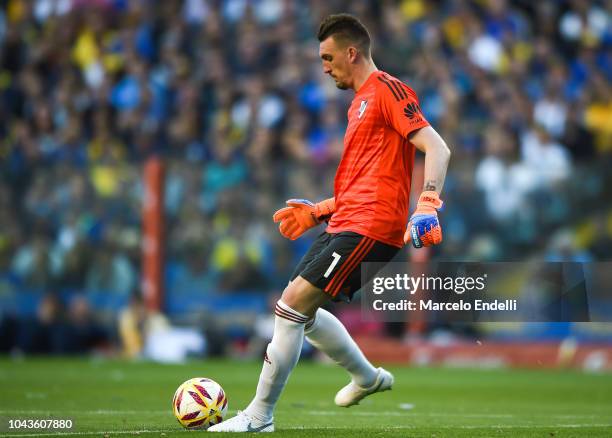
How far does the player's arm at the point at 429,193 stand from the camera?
6270mm

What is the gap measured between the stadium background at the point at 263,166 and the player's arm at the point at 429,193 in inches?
335

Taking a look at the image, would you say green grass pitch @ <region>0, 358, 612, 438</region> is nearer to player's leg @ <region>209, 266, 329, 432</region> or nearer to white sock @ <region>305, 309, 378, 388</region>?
player's leg @ <region>209, 266, 329, 432</region>

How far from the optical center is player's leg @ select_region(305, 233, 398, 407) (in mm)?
6684

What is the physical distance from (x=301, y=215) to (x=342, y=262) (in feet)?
3.22

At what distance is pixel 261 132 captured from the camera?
16.8 m

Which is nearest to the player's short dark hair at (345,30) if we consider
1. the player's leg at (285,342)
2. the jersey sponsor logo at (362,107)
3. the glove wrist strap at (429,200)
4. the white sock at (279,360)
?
the jersey sponsor logo at (362,107)

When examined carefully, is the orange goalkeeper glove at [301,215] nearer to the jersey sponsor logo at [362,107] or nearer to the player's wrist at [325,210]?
the player's wrist at [325,210]

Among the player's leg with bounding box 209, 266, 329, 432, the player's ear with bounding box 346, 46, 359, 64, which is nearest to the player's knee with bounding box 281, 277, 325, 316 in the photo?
the player's leg with bounding box 209, 266, 329, 432

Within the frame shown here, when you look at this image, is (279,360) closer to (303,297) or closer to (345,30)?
(303,297)

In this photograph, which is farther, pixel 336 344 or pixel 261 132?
pixel 261 132

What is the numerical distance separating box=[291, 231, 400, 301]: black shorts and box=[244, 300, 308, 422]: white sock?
25 cm

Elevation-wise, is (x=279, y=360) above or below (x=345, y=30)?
below

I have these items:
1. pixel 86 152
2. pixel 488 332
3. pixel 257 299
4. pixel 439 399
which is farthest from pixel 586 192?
pixel 86 152

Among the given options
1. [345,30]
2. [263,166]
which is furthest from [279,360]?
[263,166]
